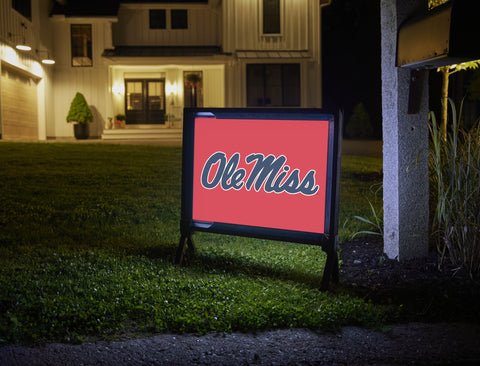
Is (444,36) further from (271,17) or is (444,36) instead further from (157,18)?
(157,18)

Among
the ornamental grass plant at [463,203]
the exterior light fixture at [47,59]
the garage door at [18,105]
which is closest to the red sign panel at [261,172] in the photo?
the ornamental grass plant at [463,203]

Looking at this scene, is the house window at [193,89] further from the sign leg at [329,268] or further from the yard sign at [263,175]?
the sign leg at [329,268]

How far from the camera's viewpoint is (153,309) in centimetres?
339

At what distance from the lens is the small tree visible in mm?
23516

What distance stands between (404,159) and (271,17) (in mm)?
22651

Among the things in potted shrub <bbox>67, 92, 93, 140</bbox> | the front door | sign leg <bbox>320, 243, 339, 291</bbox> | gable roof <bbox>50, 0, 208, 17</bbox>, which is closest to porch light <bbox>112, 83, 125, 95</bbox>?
the front door

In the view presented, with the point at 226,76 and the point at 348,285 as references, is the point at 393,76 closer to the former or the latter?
the point at 348,285

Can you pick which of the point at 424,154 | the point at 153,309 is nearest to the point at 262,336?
the point at 153,309

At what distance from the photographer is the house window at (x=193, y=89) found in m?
26.1

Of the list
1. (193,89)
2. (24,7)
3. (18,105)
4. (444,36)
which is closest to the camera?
(444,36)

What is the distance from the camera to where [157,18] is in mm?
26547

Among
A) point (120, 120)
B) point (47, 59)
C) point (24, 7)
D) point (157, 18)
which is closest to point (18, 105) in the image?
point (47, 59)

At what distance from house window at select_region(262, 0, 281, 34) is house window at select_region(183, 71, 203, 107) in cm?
406

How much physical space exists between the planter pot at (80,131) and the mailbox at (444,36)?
2092cm
